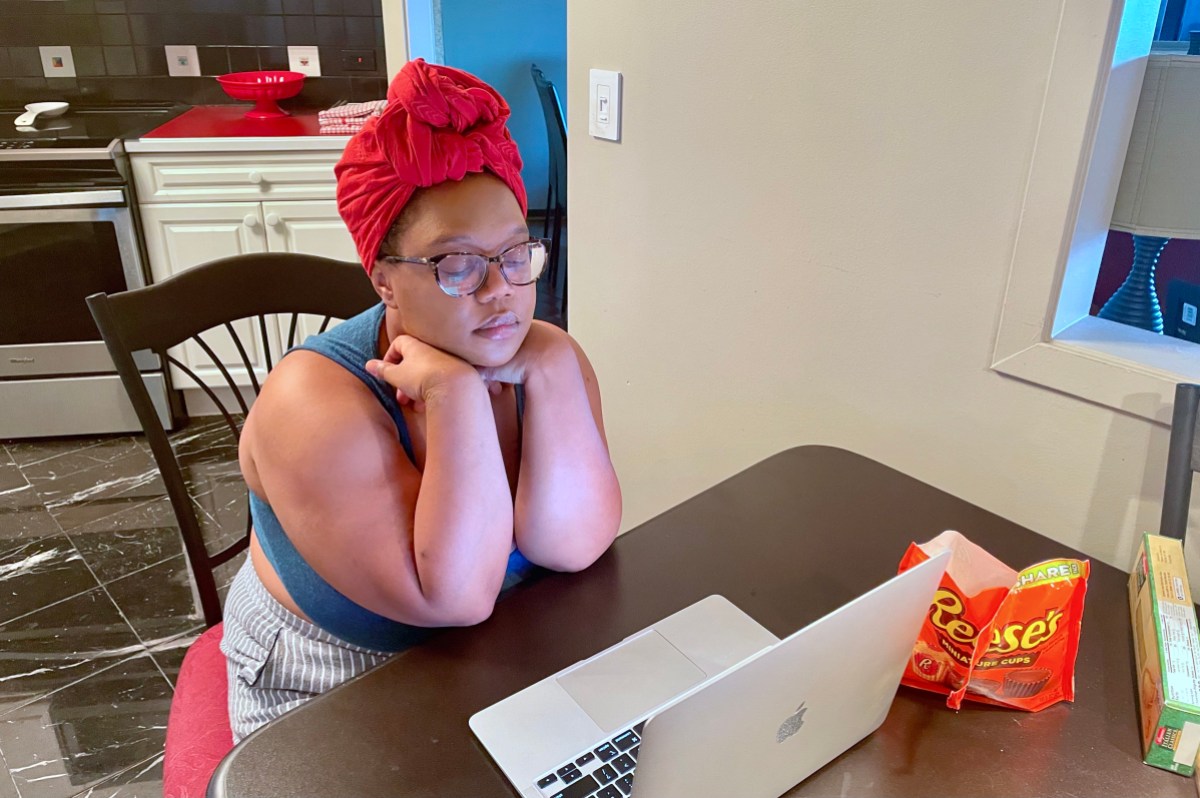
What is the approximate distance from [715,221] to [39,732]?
1.70 m

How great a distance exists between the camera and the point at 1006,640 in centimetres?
83

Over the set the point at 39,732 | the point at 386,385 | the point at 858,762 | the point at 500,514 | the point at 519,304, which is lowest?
the point at 39,732

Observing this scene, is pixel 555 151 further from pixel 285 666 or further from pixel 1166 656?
pixel 1166 656

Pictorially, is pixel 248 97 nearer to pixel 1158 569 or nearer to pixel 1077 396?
pixel 1077 396

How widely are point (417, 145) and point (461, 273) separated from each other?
13 cm

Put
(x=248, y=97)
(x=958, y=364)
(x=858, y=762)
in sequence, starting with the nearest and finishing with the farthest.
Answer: (x=858, y=762), (x=958, y=364), (x=248, y=97)

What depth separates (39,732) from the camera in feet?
5.95

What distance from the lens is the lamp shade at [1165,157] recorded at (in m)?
1.11

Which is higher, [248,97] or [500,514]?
[248,97]

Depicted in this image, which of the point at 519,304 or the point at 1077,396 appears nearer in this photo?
the point at 519,304

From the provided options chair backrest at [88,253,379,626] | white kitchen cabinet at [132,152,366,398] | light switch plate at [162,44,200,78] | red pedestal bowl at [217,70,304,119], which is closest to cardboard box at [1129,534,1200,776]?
chair backrest at [88,253,379,626]

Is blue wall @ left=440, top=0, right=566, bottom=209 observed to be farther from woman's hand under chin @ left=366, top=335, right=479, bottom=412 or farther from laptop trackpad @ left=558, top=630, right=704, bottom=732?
laptop trackpad @ left=558, top=630, right=704, bottom=732

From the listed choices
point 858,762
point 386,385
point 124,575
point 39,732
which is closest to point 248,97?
point 124,575

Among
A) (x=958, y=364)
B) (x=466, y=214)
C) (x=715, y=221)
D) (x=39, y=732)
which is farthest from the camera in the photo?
(x=39, y=732)
